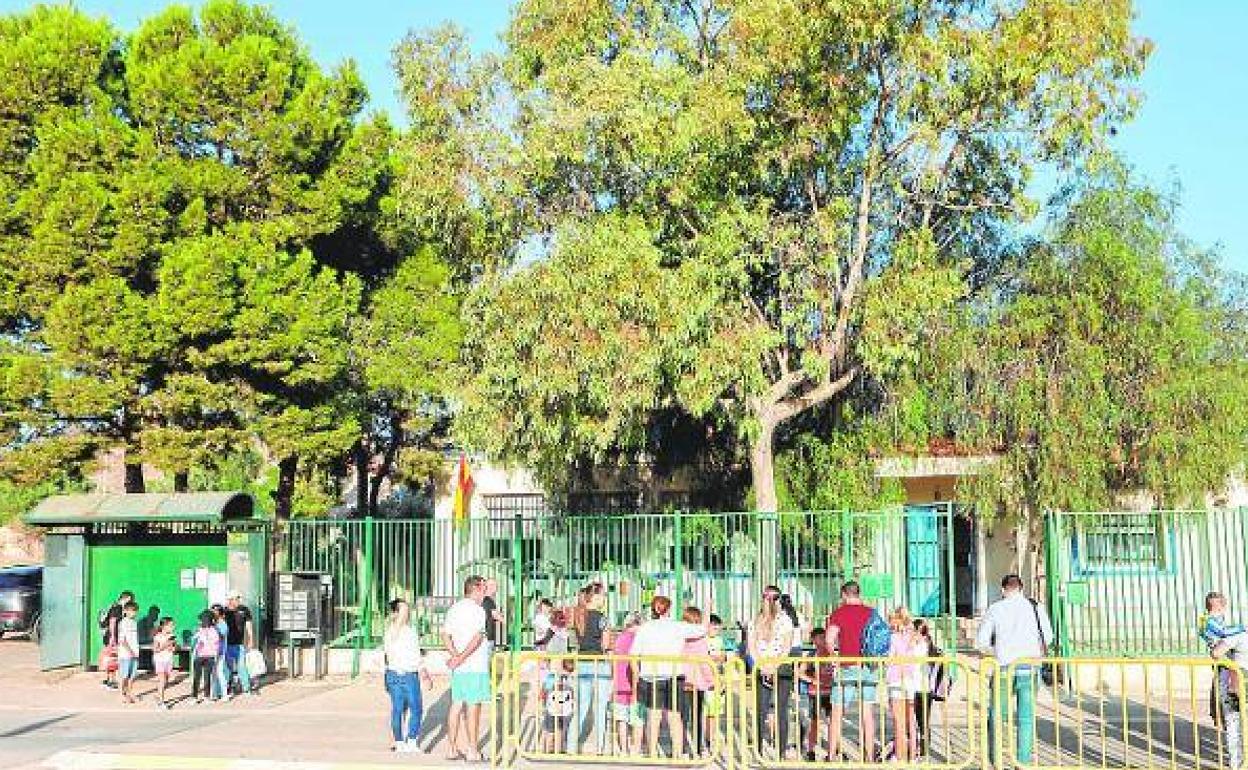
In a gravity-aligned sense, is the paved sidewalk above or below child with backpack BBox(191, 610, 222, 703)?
below

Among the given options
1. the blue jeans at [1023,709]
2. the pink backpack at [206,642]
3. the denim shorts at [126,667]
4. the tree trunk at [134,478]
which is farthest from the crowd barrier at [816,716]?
the tree trunk at [134,478]

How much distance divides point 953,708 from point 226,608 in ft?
30.6

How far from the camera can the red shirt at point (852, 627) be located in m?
12.7

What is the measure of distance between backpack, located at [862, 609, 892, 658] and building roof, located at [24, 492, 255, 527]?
10.5m

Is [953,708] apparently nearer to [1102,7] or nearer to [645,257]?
[645,257]

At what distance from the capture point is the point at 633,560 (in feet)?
66.5

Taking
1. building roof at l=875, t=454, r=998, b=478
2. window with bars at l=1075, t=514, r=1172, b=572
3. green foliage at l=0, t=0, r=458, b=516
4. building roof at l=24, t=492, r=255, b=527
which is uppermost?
green foliage at l=0, t=0, r=458, b=516

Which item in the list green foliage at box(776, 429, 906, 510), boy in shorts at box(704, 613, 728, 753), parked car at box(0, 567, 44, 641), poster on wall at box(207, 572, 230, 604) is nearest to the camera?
boy in shorts at box(704, 613, 728, 753)

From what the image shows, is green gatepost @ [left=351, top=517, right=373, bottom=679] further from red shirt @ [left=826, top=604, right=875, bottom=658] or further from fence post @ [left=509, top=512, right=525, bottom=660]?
red shirt @ [left=826, top=604, right=875, bottom=658]

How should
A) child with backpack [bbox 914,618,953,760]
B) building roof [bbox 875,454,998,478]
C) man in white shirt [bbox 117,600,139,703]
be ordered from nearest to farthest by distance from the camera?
child with backpack [bbox 914,618,953,760], man in white shirt [bbox 117,600,139,703], building roof [bbox 875,454,998,478]

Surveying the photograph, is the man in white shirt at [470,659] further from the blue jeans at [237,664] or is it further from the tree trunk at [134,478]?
the tree trunk at [134,478]

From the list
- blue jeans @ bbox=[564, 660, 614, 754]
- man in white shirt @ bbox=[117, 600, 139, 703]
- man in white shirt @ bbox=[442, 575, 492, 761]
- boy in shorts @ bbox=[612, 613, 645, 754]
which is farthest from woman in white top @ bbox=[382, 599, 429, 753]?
man in white shirt @ bbox=[117, 600, 139, 703]

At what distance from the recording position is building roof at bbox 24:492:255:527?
1978 cm

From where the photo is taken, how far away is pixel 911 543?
20750 mm
